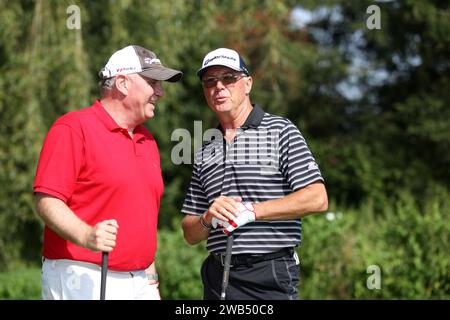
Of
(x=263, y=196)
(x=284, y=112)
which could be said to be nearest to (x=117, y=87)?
(x=263, y=196)

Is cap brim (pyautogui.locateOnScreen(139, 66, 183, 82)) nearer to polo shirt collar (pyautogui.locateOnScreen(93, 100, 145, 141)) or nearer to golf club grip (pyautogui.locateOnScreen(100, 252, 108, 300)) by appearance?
polo shirt collar (pyautogui.locateOnScreen(93, 100, 145, 141))

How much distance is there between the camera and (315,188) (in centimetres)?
388

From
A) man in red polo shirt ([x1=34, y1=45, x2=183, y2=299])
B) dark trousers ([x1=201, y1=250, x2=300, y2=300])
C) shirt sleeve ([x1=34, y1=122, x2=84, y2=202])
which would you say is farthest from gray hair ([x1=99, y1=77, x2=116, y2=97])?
dark trousers ([x1=201, y1=250, x2=300, y2=300])

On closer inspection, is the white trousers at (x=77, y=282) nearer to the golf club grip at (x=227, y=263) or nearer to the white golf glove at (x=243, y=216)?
the golf club grip at (x=227, y=263)

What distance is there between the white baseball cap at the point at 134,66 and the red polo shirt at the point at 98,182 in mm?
A: 200

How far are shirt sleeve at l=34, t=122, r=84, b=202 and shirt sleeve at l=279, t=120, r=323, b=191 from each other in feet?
3.14

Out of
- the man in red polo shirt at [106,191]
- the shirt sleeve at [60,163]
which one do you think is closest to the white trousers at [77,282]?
the man in red polo shirt at [106,191]

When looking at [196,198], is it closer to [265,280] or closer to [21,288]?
[265,280]

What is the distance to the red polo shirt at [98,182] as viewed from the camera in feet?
12.0

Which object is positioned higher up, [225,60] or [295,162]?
[225,60]

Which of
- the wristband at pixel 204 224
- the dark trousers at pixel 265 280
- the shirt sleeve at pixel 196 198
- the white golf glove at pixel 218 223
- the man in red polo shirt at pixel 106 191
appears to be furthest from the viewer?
the shirt sleeve at pixel 196 198

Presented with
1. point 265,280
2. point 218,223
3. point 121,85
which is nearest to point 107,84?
point 121,85

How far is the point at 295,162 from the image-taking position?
391 centimetres

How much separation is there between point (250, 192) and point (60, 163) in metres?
0.92
